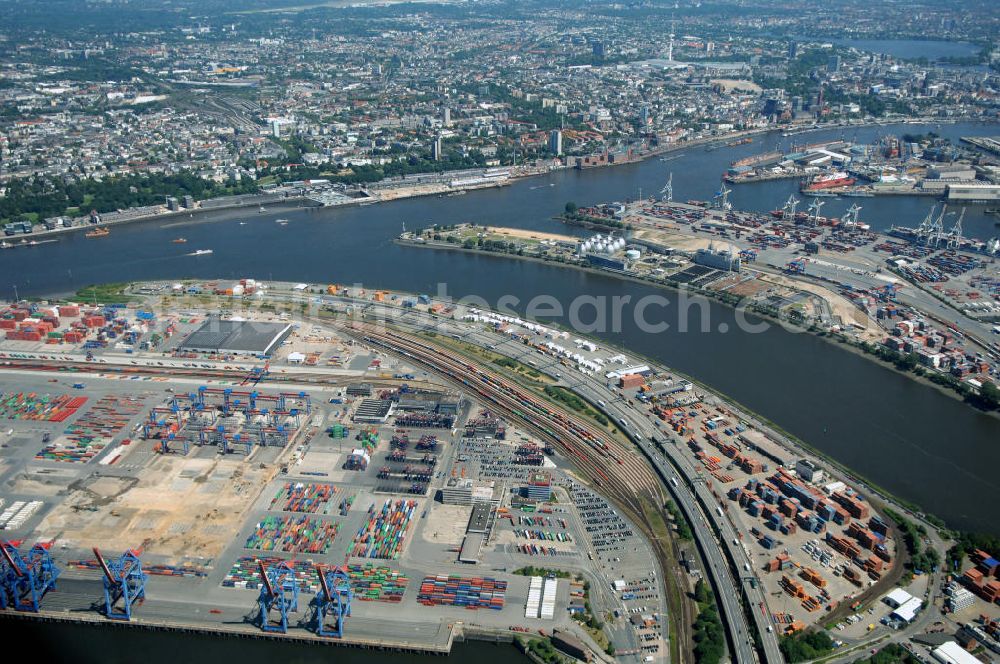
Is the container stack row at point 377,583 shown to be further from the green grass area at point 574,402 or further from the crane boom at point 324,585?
the green grass area at point 574,402

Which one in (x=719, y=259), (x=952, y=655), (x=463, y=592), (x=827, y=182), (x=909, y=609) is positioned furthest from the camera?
(x=827, y=182)

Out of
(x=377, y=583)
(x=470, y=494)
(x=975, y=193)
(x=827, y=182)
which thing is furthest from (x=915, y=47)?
(x=377, y=583)

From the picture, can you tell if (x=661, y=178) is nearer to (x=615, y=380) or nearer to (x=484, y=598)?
(x=615, y=380)

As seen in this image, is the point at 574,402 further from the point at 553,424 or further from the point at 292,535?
the point at 292,535

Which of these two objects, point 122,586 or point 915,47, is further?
point 915,47

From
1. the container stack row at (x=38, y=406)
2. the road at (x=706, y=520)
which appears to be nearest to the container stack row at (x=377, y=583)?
the road at (x=706, y=520)

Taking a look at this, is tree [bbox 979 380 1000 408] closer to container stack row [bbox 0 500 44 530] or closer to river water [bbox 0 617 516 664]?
river water [bbox 0 617 516 664]
